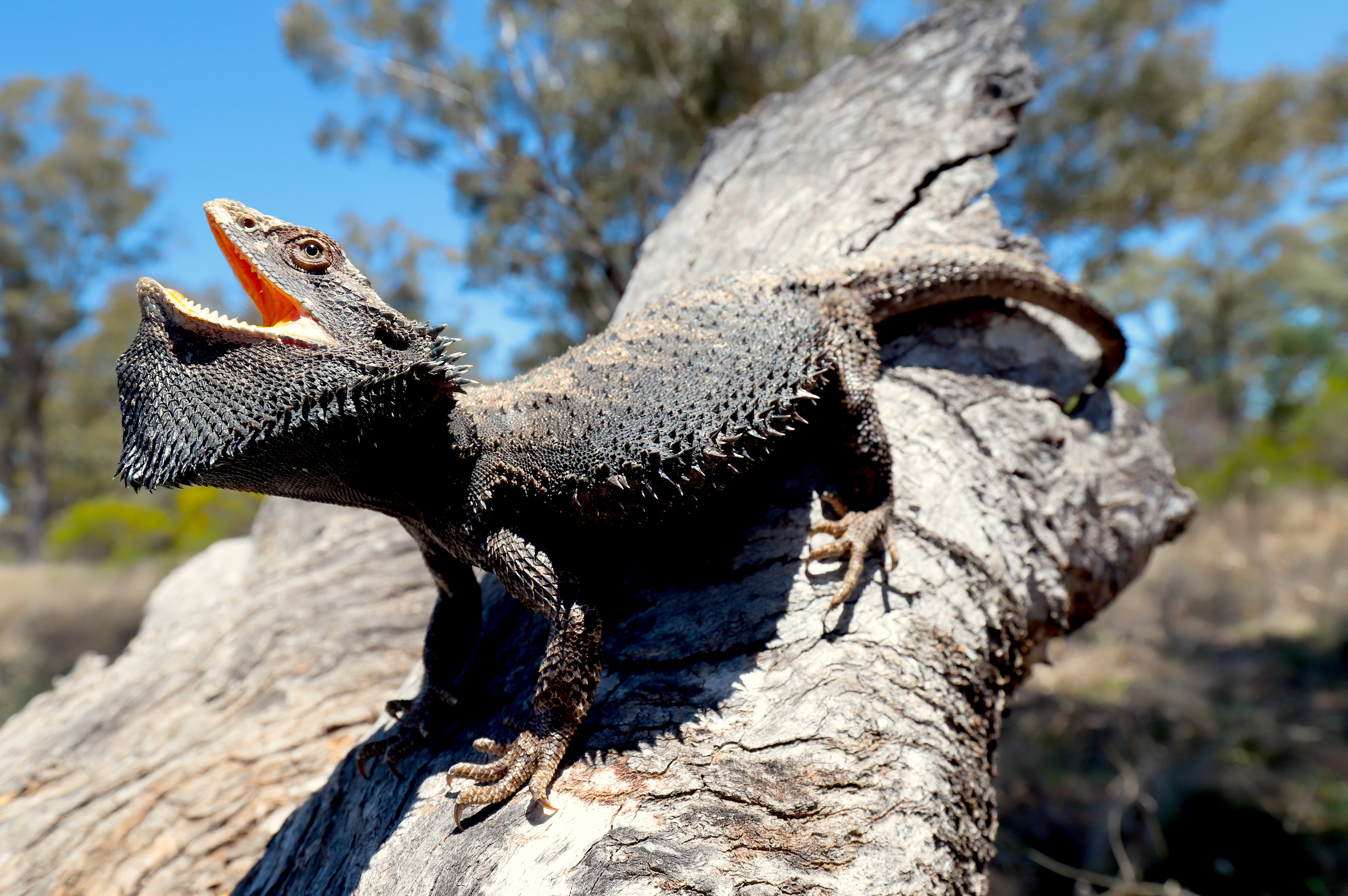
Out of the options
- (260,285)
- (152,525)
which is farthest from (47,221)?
(260,285)

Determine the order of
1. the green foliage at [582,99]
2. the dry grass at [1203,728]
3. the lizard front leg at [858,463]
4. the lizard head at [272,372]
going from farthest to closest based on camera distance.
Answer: the green foliage at [582,99] < the dry grass at [1203,728] < the lizard front leg at [858,463] < the lizard head at [272,372]

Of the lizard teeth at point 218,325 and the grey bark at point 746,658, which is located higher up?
the lizard teeth at point 218,325

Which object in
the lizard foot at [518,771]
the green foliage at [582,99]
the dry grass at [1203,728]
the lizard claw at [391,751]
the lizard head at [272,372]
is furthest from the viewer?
the green foliage at [582,99]

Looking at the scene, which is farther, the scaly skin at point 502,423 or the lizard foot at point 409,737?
the lizard foot at point 409,737

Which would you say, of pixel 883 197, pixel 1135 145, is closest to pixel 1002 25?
pixel 883 197

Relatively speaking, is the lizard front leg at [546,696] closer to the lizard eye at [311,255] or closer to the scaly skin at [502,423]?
the scaly skin at [502,423]

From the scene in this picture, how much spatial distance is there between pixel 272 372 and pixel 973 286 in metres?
2.81

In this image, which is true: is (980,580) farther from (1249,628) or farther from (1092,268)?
(1092,268)

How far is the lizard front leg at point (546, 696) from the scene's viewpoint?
2.19 m

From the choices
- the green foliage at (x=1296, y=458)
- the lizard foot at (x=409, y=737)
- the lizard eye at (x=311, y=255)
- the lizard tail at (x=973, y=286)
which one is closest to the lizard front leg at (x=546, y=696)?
the lizard foot at (x=409, y=737)

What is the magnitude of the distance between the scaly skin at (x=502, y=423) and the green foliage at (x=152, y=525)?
12098mm

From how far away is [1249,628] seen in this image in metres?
9.82

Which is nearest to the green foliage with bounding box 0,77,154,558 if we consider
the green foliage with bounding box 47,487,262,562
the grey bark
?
the green foliage with bounding box 47,487,262,562

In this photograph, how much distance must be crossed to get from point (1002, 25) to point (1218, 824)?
5.92m
